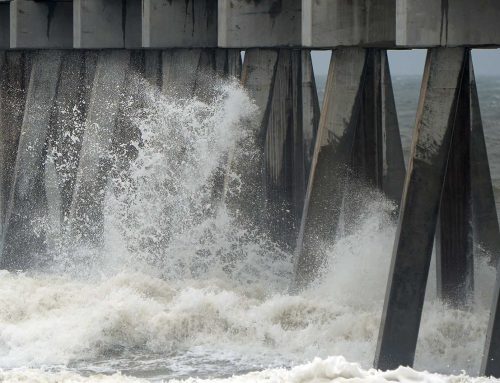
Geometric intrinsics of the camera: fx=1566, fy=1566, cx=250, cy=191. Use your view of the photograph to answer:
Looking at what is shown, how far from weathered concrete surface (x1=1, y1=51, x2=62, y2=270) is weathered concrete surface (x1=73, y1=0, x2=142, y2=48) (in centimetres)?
155

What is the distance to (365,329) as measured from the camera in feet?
52.3

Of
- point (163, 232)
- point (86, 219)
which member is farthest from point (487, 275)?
point (86, 219)

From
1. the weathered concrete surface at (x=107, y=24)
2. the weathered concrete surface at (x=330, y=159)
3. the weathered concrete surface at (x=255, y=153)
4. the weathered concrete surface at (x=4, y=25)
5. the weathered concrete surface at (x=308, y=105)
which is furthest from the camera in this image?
the weathered concrete surface at (x=4, y=25)

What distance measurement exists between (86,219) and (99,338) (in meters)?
6.25

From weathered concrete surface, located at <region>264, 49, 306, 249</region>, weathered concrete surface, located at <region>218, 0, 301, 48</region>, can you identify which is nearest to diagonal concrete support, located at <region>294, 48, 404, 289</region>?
weathered concrete surface, located at <region>218, 0, 301, 48</region>

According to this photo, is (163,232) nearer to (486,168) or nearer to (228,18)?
(228,18)

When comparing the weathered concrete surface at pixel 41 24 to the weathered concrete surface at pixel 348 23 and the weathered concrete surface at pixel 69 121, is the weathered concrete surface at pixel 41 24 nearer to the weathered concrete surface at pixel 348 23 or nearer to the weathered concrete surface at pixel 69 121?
the weathered concrete surface at pixel 69 121

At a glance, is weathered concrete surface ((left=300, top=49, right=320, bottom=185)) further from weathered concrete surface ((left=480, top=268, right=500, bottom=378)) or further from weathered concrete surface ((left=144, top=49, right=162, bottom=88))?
weathered concrete surface ((left=480, top=268, right=500, bottom=378))

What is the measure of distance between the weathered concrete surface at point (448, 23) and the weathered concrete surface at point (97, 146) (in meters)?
8.67

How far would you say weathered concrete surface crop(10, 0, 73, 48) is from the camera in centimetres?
2430

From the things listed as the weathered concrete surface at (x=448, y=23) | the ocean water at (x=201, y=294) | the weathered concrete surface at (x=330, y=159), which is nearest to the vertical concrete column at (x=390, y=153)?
the ocean water at (x=201, y=294)

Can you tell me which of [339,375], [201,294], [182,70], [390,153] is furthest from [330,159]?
[339,375]

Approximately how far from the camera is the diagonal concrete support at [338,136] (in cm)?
1719

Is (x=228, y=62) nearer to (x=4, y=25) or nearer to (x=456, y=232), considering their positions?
(x=456, y=232)
